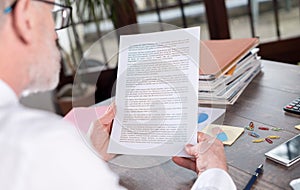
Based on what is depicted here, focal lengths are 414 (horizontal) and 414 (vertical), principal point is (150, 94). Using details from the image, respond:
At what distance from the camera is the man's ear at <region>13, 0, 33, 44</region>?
2.17 feet

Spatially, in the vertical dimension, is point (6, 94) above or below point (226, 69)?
above

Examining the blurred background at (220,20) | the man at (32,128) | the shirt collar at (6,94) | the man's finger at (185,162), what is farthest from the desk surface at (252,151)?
the blurred background at (220,20)

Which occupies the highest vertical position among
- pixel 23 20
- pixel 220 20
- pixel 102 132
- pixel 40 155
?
pixel 23 20

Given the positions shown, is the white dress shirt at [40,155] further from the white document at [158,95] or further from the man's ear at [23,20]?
the white document at [158,95]

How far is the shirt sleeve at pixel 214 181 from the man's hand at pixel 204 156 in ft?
0.08

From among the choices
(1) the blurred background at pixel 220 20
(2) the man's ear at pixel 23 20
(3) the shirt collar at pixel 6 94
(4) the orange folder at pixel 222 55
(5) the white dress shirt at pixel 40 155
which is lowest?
(1) the blurred background at pixel 220 20

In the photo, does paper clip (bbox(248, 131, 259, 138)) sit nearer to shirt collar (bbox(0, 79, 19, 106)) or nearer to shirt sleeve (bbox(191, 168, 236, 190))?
shirt sleeve (bbox(191, 168, 236, 190))

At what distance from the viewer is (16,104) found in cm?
65

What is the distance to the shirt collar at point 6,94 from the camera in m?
0.63

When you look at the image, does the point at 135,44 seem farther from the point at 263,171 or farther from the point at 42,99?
the point at 42,99

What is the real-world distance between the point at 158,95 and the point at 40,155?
1.59ft

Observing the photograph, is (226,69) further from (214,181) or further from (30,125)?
(30,125)

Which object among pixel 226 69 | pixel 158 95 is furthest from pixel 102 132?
pixel 226 69

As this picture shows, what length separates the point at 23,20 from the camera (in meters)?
0.68
